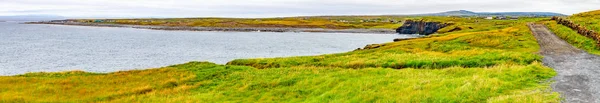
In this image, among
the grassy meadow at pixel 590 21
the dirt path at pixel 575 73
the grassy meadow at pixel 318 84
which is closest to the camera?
the dirt path at pixel 575 73

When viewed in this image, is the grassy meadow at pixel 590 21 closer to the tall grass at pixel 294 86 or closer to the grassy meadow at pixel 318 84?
the grassy meadow at pixel 318 84

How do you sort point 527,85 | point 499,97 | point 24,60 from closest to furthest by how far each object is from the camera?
point 499,97
point 527,85
point 24,60

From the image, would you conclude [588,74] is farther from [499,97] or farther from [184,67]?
[184,67]

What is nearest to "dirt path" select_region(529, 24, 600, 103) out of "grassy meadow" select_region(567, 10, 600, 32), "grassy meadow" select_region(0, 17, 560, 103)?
"grassy meadow" select_region(0, 17, 560, 103)

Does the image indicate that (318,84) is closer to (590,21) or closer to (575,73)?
(575,73)

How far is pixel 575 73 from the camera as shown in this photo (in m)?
27.5

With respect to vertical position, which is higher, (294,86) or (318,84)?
(318,84)

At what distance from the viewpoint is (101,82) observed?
36562 mm

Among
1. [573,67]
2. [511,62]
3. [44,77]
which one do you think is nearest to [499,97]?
[573,67]

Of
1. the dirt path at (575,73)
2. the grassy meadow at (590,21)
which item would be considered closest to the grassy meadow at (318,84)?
the dirt path at (575,73)

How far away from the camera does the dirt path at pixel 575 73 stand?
20.4 meters

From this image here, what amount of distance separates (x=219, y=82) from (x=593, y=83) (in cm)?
2220

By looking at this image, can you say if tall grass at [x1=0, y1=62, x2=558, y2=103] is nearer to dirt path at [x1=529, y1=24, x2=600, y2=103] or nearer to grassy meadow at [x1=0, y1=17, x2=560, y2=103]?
grassy meadow at [x1=0, y1=17, x2=560, y2=103]

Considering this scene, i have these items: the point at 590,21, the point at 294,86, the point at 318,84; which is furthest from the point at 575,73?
the point at 590,21
